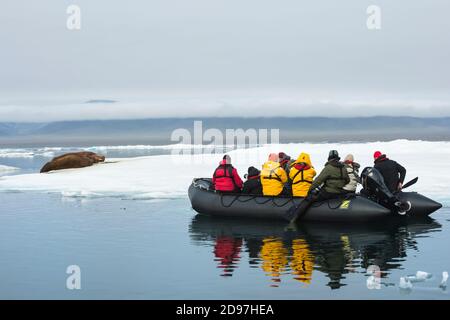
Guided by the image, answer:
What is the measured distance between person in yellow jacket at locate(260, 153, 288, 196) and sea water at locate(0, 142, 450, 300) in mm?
861

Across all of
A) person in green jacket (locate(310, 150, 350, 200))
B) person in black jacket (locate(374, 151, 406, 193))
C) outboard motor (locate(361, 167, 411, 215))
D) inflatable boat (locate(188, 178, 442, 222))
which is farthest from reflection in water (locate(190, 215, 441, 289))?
person in black jacket (locate(374, 151, 406, 193))

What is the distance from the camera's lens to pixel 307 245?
12719mm

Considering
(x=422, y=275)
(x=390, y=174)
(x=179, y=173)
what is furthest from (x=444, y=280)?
(x=179, y=173)

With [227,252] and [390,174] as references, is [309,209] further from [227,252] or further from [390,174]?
[227,252]

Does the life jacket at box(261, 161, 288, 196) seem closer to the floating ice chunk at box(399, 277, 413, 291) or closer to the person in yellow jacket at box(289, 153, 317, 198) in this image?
the person in yellow jacket at box(289, 153, 317, 198)

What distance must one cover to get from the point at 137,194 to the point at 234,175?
595 centimetres

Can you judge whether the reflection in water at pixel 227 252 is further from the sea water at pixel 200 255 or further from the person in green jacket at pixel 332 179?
the person in green jacket at pixel 332 179

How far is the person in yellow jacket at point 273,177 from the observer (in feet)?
51.7

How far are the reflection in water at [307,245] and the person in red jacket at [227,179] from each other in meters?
0.82

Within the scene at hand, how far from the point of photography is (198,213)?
17453mm

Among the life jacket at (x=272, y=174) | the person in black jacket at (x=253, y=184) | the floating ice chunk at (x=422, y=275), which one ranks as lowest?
the floating ice chunk at (x=422, y=275)

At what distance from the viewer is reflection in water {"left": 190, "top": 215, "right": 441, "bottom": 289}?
34.6 ft

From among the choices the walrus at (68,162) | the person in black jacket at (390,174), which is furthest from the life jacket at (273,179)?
the walrus at (68,162)
